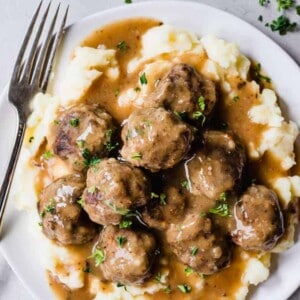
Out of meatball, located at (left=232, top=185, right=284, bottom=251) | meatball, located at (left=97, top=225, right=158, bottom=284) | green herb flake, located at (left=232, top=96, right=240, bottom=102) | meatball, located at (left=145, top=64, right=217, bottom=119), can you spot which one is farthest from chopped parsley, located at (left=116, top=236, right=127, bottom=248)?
green herb flake, located at (left=232, top=96, right=240, bottom=102)

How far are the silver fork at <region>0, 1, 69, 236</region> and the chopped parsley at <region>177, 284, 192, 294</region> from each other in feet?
5.66

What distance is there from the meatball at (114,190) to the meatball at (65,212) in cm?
25

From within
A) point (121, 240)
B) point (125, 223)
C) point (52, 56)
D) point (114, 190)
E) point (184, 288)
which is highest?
point (52, 56)

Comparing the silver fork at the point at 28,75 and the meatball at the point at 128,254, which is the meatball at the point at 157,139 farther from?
the silver fork at the point at 28,75

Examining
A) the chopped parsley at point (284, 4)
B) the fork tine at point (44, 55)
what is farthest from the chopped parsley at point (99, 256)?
the chopped parsley at point (284, 4)

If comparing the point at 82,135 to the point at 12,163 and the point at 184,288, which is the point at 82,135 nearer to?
the point at 12,163

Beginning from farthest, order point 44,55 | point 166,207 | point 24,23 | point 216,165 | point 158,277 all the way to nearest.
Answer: point 24,23 < point 44,55 < point 158,277 < point 166,207 < point 216,165

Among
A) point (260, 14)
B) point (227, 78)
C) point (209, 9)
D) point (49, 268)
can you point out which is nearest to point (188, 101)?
point (227, 78)

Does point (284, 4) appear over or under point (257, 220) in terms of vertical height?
over

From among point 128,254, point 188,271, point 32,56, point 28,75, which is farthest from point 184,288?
point 32,56

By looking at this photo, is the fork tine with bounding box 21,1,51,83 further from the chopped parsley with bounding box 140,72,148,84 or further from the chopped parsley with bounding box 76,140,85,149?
the chopped parsley with bounding box 140,72,148,84

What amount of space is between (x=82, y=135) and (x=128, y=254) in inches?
40.2

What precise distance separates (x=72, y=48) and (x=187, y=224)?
1.90 meters

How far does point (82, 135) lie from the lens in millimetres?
5109
